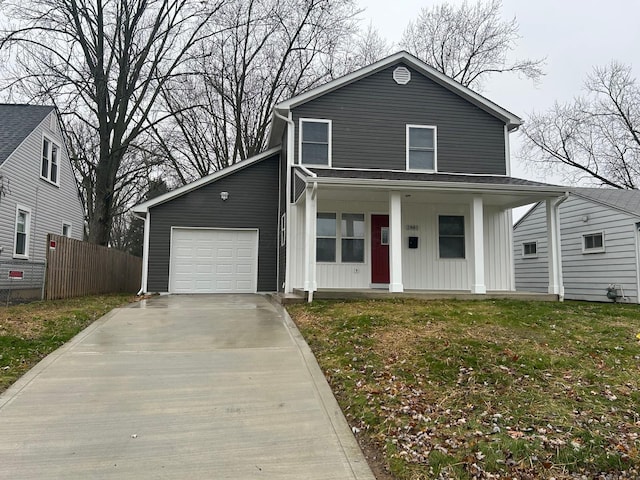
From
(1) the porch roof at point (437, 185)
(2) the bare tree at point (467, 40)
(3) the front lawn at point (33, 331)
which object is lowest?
(3) the front lawn at point (33, 331)

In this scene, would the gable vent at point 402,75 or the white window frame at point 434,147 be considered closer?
the white window frame at point 434,147

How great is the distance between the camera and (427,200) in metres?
10.7

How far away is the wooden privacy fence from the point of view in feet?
35.1

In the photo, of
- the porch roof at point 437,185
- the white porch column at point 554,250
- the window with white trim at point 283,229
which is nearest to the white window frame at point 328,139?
the porch roof at point 437,185

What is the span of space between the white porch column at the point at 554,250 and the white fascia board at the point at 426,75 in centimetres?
314

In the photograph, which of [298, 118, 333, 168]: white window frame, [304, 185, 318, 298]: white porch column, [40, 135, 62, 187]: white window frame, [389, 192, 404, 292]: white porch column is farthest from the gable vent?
[40, 135, 62, 187]: white window frame

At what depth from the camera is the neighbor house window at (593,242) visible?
12516mm

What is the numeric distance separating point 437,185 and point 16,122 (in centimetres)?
1374

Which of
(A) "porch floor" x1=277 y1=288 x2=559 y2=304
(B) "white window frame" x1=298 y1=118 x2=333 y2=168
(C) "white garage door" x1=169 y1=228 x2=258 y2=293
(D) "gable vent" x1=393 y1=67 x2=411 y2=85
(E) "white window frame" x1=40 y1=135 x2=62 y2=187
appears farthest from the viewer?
(E) "white window frame" x1=40 y1=135 x2=62 y2=187

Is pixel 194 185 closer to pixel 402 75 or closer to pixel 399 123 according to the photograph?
pixel 399 123

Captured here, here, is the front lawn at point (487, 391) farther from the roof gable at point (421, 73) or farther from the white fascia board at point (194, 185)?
the white fascia board at point (194, 185)

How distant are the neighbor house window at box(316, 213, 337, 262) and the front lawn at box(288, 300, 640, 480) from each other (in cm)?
404

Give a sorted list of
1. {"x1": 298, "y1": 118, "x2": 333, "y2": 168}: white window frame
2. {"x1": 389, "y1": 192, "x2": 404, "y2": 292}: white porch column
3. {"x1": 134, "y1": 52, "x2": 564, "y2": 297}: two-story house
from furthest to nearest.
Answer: {"x1": 298, "y1": 118, "x2": 333, "y2": 168}: white window frame → {"x1": 134, "y1": 52, "x2": 564, "y2": 297}: two-story house → {"x1": 389, "y1": 192, "x2": 404, "y2": 292}: white porch column

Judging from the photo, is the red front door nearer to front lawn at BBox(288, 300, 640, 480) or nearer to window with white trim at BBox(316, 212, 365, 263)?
window with white trim at BBox(316, 212, 365, 263)
